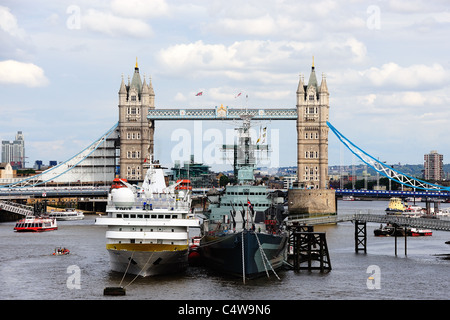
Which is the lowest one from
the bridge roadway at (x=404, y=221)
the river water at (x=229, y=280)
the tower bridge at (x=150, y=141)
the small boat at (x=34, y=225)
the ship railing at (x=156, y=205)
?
the river water at (x=229, y=280)

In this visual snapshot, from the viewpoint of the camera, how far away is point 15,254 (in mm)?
65312

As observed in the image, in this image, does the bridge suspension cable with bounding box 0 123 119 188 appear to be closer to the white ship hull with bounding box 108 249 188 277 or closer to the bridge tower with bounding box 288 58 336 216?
the bridge tower with bounding box 288 58 336 216

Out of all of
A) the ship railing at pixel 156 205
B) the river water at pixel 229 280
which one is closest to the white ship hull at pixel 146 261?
the river water at pixel 229 280

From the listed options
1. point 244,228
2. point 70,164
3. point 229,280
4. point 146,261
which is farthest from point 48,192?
point 244,228

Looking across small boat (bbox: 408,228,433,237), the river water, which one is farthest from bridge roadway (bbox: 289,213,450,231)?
small boat (bbox: 408,228,433,237)

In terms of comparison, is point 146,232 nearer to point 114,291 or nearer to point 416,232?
point 114,291

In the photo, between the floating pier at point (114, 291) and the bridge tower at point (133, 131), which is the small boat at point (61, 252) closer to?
the floating pier at point (114, 291)

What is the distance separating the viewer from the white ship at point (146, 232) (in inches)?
2004

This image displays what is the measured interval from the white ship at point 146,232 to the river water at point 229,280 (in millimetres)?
958

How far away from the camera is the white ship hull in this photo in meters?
50.7

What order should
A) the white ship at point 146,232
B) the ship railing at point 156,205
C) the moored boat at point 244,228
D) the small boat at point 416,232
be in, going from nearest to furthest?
the moored boat at point 244,228, the white ship at point 146,232, the ship railing at point 156,205, the small boat at point 416,232

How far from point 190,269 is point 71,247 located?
60.1ft

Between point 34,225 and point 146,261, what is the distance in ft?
154
